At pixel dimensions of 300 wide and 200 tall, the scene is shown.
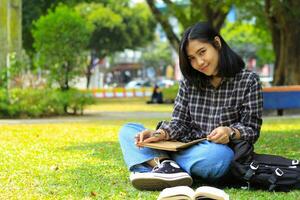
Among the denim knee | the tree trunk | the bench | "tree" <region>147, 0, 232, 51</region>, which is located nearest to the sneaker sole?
the denim knee

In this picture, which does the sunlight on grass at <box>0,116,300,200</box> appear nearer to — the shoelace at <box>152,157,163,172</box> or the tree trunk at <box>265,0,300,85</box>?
A: the shoelace at <box>152,157,163,172</box>

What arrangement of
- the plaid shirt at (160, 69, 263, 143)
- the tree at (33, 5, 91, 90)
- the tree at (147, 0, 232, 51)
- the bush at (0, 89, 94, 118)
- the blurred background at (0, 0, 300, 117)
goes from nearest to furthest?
the plaid shirt at (160, 69, 263, 143) → the bush at (0, 89, 94, 118) → the blurred background at (0, 0, 300, 117) → the tree at (33, 5, 91, 90) → the tree at (147, 0, 232, 51)

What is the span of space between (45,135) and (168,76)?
67.3 meters

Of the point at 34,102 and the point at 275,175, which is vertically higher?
the point at 275,175

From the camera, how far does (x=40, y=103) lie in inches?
626

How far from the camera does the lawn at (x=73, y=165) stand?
4.41m

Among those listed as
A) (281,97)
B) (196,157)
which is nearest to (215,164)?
(196,157)

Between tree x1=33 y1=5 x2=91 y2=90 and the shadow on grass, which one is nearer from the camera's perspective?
the shadow on grass

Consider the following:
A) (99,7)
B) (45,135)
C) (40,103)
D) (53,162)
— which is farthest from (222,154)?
(99,7)

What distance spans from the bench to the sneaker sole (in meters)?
11.9

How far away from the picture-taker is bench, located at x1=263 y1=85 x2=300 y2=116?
1608 cm

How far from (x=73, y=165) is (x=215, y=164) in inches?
82.0

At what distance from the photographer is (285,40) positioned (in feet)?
64.1

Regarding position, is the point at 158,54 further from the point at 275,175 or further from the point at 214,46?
the point at 275,175
